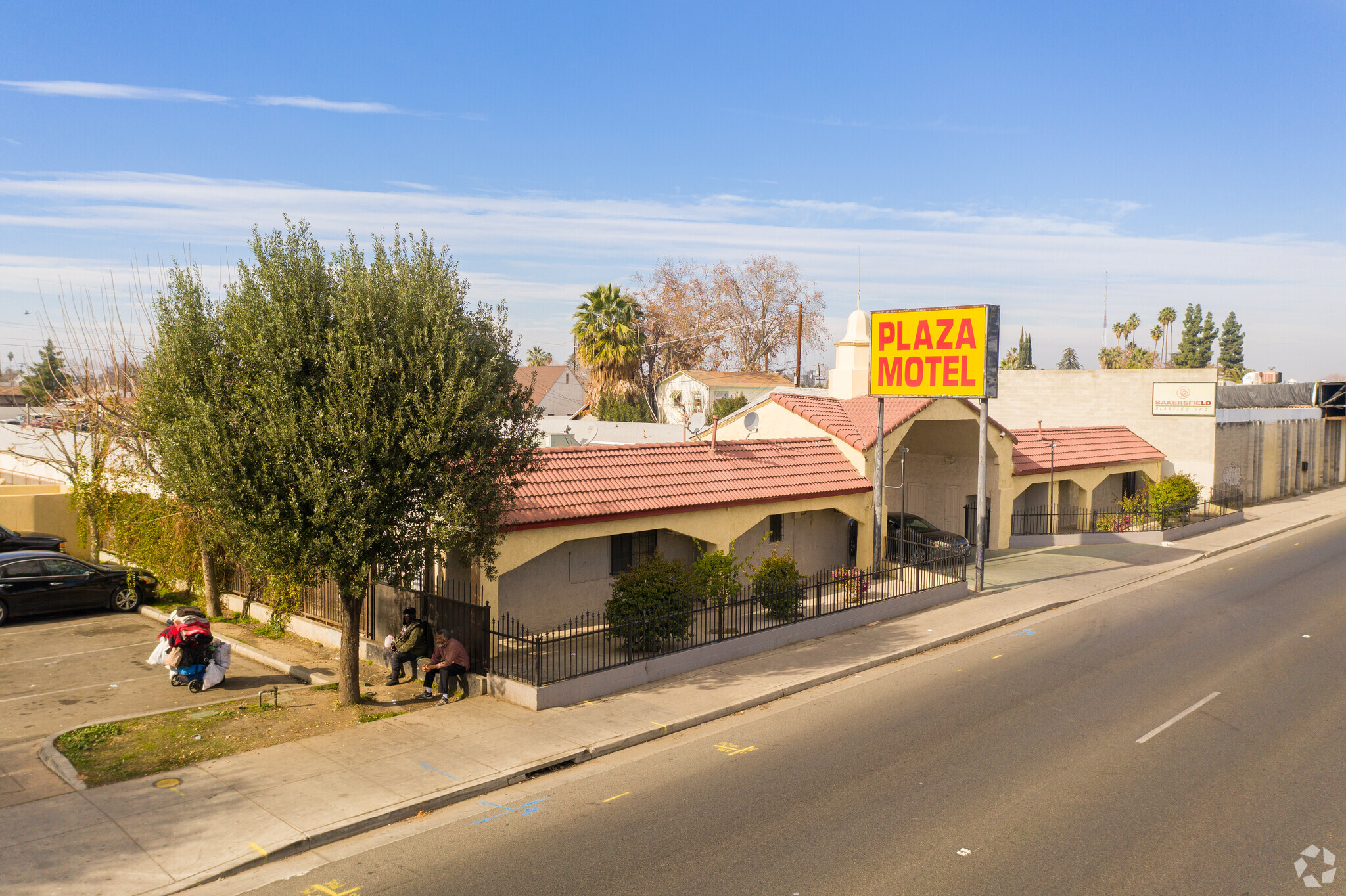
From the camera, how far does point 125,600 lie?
66.1 ft

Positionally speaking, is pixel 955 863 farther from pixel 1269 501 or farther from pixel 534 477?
pixel 1269 501

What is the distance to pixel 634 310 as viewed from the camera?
176 ft

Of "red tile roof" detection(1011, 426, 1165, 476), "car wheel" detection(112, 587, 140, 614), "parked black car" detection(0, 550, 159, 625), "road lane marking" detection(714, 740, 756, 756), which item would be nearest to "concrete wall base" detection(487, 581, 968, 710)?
"road lane marking" detection(714, 740, 756, 756)

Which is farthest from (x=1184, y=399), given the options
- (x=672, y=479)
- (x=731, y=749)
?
(x=731, y=749)

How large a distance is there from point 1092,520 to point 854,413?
13.1 meters

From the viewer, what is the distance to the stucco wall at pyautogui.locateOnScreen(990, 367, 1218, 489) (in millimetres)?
38000

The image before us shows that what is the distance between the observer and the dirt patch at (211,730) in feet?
35.6

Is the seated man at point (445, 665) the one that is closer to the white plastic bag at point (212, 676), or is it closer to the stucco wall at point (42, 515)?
the white plastic bag at point (212, 676)

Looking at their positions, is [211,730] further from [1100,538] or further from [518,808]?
[1100,538]

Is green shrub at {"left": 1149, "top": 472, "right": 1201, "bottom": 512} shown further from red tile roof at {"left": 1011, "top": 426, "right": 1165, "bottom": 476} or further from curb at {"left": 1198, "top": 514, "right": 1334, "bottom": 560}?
curb at {"left": 1198, "top": 514, "right": 1334, "bottom": 560}

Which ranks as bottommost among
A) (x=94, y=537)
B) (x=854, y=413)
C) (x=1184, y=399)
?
(x=94, y=537)

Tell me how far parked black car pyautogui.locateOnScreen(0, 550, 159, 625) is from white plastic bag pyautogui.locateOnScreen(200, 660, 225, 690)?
7.58 m

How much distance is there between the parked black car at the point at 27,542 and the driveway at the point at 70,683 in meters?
6.48

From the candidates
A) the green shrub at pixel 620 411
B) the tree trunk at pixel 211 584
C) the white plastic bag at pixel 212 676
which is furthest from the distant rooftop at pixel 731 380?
the white plastic bag at pixel 212 676
